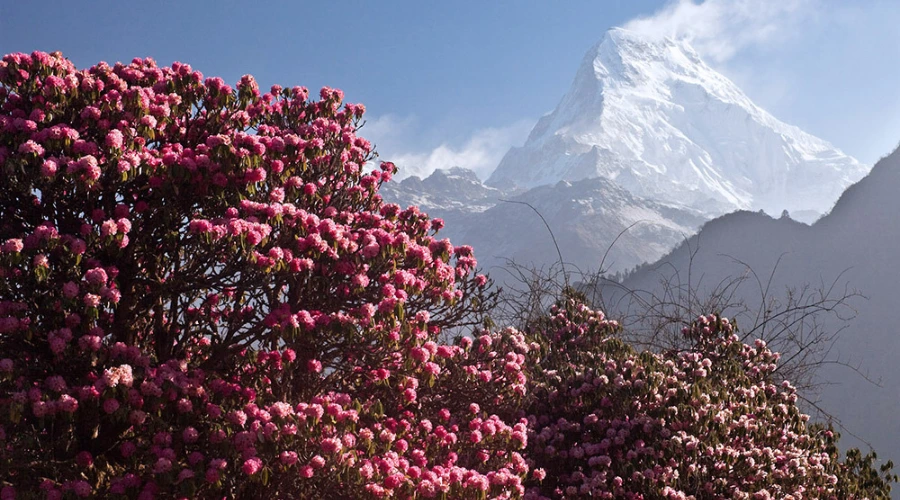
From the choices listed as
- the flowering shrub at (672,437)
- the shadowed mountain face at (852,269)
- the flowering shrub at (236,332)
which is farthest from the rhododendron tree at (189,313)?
the shadowed mountain face at (852,269)

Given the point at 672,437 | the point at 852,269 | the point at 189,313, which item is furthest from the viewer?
the point at 852,269

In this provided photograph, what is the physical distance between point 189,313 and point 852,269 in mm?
95984

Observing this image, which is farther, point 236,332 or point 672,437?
point 672,437

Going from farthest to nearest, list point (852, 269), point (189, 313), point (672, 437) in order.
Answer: point (852, 269) → point (672, 437) → point (189, 313)

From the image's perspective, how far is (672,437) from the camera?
25.6 feet

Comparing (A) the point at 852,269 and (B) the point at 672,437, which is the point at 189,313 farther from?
(A) the point at 852,269

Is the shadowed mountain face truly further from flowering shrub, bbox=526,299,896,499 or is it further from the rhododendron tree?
the rhododendron tree

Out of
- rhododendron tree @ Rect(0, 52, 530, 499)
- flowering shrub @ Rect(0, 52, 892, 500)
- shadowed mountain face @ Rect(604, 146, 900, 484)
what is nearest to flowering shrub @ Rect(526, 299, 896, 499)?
flowering shrub @ Rect(0, 52, 892, 500)

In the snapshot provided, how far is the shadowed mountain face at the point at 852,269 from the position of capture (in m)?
67.2

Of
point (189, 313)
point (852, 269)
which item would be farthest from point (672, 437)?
point (852, 269)

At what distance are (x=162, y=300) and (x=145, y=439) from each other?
127cm

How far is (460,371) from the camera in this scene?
25.8 ft

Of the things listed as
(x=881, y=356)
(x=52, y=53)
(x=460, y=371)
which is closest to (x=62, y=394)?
(x=52, y=53)

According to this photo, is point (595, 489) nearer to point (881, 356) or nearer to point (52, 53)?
point (52, 53)
